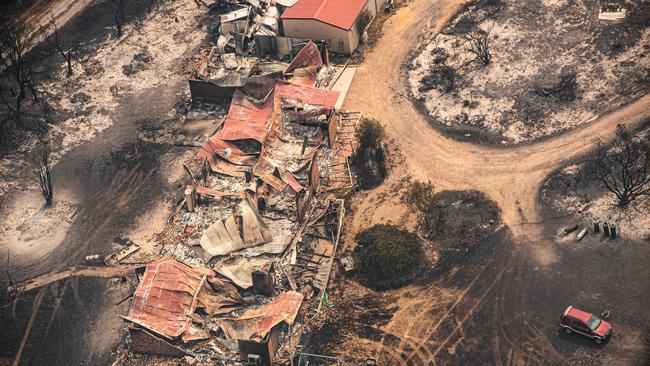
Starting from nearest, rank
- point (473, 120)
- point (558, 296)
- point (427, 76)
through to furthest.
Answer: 1. point (558, 296)
2. point (473, 120)
3. point (427, 76)

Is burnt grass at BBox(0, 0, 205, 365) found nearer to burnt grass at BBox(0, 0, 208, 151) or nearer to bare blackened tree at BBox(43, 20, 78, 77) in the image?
burnt grass at BBox(0, 0, 208, 151)

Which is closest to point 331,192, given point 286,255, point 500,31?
point 286,255

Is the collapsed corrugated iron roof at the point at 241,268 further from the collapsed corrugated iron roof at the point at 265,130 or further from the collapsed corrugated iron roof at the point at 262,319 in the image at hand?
the collapsed corrugated iron roof at the point at 265,130

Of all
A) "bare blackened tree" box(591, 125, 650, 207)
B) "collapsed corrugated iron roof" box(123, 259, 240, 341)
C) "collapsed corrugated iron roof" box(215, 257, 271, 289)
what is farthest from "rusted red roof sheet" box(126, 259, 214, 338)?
"bare blackened tree" box(591, 125, 650, 207)

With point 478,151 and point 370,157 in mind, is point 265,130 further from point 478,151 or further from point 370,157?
point 478,151

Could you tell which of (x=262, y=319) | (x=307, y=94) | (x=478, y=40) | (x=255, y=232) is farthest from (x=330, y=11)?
(x=262, y=319)

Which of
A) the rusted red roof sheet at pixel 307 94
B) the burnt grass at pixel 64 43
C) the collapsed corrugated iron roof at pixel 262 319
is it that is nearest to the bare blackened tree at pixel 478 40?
the rusted red roof sheet at pixel 307 94

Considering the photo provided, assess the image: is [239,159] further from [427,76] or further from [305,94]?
[427,76]
